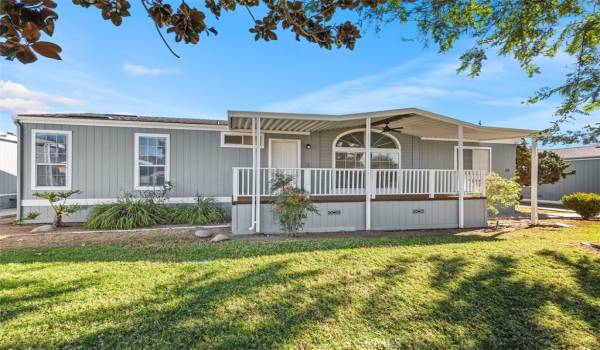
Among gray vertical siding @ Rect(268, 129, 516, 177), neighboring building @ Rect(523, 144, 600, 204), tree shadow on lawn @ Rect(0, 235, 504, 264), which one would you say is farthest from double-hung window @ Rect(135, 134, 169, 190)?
neighboring building @ Rect(523, 144, 600, 204)

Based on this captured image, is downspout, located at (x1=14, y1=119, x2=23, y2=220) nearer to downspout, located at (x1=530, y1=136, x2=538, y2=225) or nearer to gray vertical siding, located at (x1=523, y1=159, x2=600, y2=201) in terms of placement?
downspout, located at (x1=530, y1=136, x2=538, y2=225)

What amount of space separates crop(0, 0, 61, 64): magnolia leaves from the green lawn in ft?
7.25

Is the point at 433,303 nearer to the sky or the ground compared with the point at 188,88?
nearer to the ground

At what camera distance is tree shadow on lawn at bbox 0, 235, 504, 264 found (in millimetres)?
4666

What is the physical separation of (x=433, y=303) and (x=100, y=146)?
9349 mm

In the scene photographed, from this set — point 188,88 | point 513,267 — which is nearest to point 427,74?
point 513,267

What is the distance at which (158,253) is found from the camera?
497 cm

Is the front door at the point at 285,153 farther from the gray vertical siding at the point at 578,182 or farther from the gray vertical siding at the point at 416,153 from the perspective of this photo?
the gray vertical siding at the point at 578,182

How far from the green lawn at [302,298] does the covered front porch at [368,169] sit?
7.23ft

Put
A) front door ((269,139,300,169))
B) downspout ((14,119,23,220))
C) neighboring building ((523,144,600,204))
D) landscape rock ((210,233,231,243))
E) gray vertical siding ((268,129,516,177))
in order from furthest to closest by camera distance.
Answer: neighboring building ((523,144,600,204)), gray vertical siding ((268,129,516,177)), front door ((269,139,300,169)), downspout ((14,119,23,220)), landscape rock ((210,233,231,243))

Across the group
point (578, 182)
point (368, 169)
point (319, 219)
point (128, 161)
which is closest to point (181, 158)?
point (128, 161)

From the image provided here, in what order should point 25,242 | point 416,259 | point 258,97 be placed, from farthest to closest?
point 258,97, point 25,242, point 416,259

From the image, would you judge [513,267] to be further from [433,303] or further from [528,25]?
[528,25]

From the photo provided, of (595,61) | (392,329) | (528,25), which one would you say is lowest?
(392,329)
